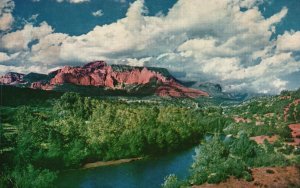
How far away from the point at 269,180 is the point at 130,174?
24.3 metres

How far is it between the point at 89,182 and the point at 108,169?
9.59 metres

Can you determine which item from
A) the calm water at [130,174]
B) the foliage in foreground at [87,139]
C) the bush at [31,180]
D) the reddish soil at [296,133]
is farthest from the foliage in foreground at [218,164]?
the reddish soil at [296,133]

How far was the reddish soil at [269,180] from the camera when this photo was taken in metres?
46.8

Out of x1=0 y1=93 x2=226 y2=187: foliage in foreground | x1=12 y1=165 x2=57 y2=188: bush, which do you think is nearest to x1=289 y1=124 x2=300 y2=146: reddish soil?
x1=0 y1=93 x2=226 y2=187: foliage in foreground

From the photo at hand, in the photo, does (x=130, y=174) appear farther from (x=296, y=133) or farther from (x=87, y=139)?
(x=296, y=133)

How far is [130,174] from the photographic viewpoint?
64062 millimetres

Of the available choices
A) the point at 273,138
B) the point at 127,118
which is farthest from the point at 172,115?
the point at 273,138

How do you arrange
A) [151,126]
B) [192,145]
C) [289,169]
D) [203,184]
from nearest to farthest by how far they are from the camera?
1. [203,184]
2. [289,169]
3. [151,126]
4. [192,145]

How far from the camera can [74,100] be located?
442 feet

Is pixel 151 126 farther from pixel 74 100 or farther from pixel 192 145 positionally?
pixel 74 100

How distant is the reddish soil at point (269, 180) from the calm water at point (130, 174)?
1230 centimetres

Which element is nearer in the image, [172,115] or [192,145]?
[192,145]

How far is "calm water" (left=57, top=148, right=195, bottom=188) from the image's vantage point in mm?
57406

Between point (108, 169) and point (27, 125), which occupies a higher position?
point (27, 125)
